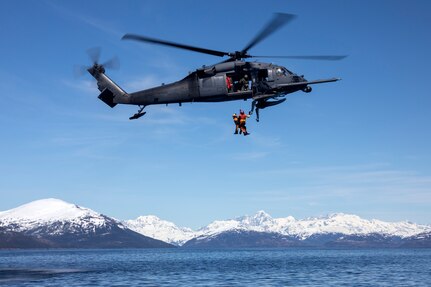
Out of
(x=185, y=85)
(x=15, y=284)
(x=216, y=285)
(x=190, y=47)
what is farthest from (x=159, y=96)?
(x=15, y=284)

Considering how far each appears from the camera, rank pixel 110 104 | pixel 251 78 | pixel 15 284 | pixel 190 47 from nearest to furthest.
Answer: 1. pixel 190 47
2. pixel 251 78
3. pixel 110 104
4. pixel 15 284

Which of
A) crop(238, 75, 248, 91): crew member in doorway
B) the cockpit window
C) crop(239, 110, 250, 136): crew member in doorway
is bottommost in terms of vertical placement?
crop(239, 110, 250, 136): crew member in doorway

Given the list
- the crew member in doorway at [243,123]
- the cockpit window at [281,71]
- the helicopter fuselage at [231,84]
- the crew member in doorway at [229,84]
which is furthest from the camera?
the cockpit window at [281,71]

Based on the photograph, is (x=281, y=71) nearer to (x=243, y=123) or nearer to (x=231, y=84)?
(x=231, y=84)

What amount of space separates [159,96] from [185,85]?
268cm

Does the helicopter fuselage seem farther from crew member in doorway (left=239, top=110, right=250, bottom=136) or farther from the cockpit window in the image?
crew member in doorway (left=239, top=110, right=250, bottom=136)

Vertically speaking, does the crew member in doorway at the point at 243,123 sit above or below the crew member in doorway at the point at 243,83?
below

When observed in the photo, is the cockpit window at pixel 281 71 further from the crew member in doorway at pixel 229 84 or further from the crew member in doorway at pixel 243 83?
the crew member in doorway at pixel 229 84

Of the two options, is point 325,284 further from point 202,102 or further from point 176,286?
point 202,102

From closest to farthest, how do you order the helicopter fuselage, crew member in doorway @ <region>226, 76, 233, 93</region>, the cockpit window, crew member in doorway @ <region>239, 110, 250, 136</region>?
crew member in doorway @ <region>239, 110, 250, 136</region>
the helicopter fuselage
crew member in doorway @ <region>226, 76, 233, 93</region>
the cockpit window

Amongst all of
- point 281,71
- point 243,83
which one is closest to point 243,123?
point 243,83

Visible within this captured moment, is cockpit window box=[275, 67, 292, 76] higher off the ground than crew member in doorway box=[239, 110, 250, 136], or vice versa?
cockpit window box=[275, 67, 292, 76]

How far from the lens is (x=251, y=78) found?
144 ft

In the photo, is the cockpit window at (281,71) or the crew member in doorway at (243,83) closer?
the crew member in doorway at (243,83)
